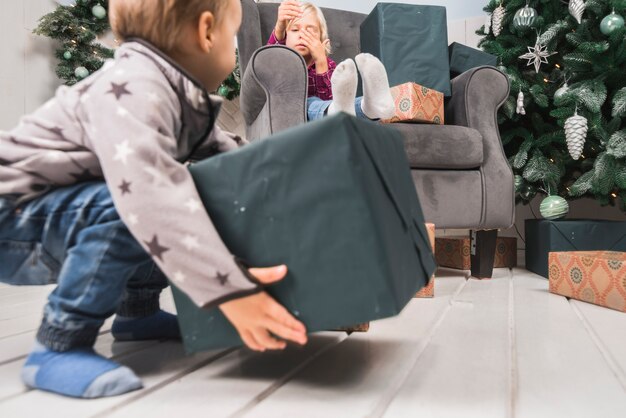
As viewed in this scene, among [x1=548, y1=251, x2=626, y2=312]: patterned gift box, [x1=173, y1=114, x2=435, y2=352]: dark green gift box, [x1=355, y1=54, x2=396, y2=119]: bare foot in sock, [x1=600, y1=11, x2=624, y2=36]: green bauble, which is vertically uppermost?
[x1=600, y1=11, x2=624, y2=36]: green bauble

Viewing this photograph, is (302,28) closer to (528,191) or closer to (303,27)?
(303,27)

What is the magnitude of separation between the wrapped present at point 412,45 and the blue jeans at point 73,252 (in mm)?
1317

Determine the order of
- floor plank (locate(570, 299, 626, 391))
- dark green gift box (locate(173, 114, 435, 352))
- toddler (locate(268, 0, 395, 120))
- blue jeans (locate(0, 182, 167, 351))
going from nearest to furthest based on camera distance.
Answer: dark green gift box (locate(173, 114, 435, 352))
blue jeans (locate(0, 182, 167, 351))
floor plank (locate(570, 299, 626, 391))
toddler (locate(268, 0, 395, 120))

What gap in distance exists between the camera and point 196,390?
2.00ft

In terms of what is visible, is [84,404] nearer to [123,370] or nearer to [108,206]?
[123,370]

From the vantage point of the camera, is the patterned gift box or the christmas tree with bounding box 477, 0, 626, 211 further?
the christmas tree with bounding box 477, 0, 626, 211

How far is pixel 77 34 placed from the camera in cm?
214

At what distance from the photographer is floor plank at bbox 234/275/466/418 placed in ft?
1.78

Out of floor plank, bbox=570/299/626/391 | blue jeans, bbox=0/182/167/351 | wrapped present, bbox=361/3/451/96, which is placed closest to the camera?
blue jeans, bbox=0/182/167/351

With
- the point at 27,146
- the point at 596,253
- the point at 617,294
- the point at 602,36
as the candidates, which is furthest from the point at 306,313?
the point at 602,36

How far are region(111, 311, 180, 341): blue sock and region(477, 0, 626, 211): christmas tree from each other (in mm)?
1475

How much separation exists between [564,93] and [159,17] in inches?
62.7

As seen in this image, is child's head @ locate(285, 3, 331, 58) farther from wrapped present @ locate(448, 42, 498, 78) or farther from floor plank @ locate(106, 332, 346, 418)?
floor plank @ locate(106, 332, 346, 418)

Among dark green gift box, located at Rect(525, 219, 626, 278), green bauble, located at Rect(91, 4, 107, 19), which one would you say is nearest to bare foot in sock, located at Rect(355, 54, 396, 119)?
dark green gift box, located at Rect(525, 219, 626, 278)
